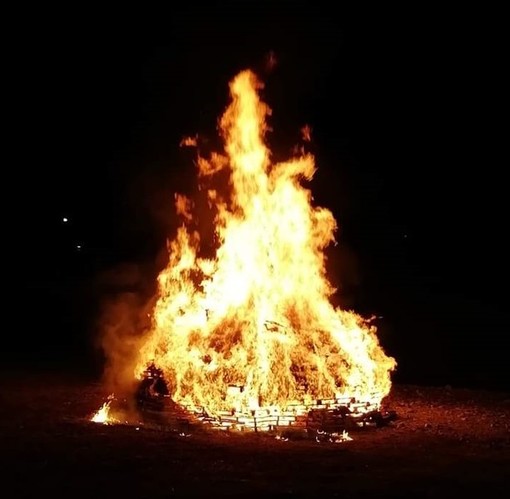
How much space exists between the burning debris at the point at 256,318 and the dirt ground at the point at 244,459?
0.53m

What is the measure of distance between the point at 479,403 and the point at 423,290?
593 inches

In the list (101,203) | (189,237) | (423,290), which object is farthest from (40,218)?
(189,237)

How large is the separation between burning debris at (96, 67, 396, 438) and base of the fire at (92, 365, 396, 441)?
0.05 ft

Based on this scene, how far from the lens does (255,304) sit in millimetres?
A: 10492

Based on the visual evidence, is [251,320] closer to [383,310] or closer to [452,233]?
[383,310]

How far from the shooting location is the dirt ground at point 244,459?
6.71 m

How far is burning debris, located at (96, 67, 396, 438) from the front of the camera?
32.2 feet

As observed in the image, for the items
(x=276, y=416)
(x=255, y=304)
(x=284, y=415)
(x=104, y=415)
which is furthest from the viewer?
(x=255, y=304)

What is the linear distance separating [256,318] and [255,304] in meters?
0.21

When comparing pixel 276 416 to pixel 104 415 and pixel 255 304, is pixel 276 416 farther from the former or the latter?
pixel 104 415

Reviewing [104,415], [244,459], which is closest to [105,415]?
[104,415]

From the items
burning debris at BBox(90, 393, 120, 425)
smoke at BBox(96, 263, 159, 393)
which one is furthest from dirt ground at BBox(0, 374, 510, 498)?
smoke at BBox(96, 263, 159, 393)

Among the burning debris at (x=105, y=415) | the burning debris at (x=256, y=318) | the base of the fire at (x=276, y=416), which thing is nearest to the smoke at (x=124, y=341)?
the burning debris at (x=105, y=415)

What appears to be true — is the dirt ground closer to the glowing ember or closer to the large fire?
the glowing ember
